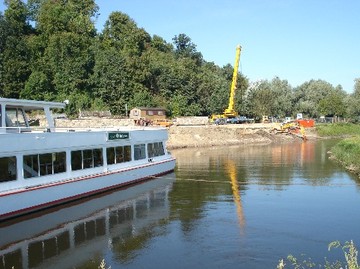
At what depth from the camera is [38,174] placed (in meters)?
22.4

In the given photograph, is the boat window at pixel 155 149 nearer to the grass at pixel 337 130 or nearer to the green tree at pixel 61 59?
the green tree at pixel 61 59

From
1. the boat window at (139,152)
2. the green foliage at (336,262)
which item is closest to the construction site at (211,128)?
the boat window at (139,152)

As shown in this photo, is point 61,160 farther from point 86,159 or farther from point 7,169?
point 7,169

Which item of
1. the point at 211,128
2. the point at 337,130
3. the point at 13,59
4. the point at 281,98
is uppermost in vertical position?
the point at 13,59

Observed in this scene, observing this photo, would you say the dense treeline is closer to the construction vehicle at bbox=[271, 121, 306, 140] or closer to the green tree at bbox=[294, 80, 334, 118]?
the green tree at bbox=[294, 80, 334, 118]

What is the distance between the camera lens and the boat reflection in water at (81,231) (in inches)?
643

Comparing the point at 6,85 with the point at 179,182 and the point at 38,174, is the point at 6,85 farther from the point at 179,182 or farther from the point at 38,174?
the point at 38,174

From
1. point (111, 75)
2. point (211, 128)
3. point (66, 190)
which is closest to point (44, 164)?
point (66, 190)

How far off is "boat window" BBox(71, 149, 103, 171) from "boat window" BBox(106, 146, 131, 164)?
111 centimetres

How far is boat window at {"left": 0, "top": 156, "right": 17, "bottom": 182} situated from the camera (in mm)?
20375

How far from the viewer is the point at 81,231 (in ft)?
65.0

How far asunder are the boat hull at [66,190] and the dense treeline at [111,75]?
51.5 metres

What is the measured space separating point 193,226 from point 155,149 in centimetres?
1565

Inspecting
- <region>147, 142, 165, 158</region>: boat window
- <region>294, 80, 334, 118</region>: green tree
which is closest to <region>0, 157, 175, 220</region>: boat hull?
<region>147, 142, 165, 158</region>: boat window
